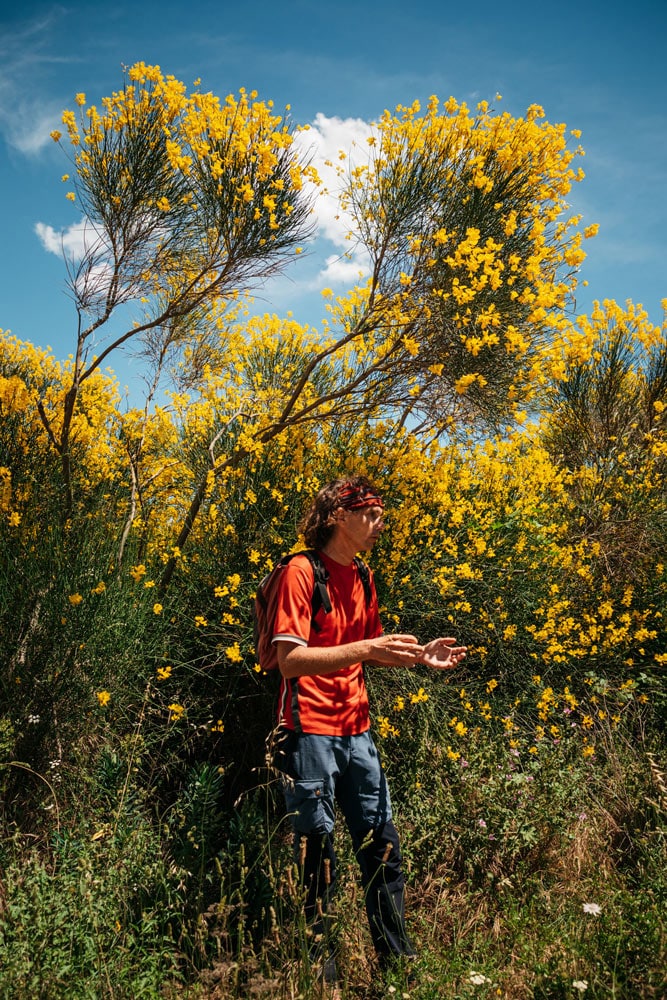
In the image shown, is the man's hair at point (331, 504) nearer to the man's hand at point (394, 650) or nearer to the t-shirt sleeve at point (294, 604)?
the t-shirt sleeve at point (294, 604)

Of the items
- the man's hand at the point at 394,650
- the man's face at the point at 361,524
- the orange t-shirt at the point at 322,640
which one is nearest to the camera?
the man's hand at the point at 394,650

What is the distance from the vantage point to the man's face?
7.59ft

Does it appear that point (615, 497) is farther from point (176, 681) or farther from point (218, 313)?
point (176, 681)

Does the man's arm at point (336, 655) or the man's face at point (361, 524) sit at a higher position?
the man's face at point (361, 524)

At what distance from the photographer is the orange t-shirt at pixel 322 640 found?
2105 millimetres

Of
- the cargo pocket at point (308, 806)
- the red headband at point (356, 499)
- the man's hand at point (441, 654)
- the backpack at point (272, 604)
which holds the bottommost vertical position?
the cargo pocket at point (308, 806)

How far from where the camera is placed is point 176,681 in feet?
11.2

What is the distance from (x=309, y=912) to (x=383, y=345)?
278cm

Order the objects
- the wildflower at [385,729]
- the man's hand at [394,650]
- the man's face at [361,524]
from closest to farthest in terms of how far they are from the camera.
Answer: the man's hand at [394,650] < the man's face at [361,524] < the wildflower at [385,729]

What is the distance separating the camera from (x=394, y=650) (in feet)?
6.54

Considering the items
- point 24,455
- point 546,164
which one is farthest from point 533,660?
point 24,455

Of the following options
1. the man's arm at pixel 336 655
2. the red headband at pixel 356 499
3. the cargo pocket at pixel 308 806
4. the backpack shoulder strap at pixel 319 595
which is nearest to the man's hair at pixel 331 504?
the red headband at pixel 356 499

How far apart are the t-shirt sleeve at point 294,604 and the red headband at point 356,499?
257 millimetres

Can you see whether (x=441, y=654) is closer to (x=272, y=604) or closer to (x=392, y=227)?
(x=272, y=604)
